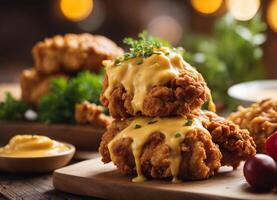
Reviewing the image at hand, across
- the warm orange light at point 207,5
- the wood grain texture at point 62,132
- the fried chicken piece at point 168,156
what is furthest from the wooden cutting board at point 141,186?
the warm orange light at point 207,5

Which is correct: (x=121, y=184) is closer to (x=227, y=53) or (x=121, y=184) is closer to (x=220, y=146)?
(x=220, y=146)

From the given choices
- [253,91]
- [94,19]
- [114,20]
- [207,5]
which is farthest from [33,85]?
[114,20]

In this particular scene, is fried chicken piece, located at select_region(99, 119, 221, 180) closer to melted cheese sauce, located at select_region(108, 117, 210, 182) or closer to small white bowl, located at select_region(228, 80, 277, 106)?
melted cheese sauce, located at select_region(108, 117, 210, 182)

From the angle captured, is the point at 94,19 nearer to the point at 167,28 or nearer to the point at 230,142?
the point at 167,28

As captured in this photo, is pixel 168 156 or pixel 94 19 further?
pixel 94 19

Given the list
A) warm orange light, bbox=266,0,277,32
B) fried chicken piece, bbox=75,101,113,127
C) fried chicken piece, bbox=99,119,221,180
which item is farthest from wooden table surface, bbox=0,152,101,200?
warm orange light, bbox=266,0,277,32

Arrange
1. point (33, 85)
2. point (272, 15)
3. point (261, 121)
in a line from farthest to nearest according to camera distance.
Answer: point (272, 15)
point (33, 85)
point (261, 121)

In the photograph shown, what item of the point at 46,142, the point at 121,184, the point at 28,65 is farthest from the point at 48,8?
the point at 121,184
